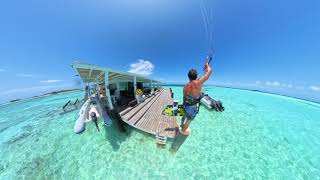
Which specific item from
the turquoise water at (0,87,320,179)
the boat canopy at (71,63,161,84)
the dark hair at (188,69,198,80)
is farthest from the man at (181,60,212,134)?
the boat canopy at (71,63,161,84)

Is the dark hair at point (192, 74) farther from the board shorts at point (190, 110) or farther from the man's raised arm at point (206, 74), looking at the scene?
the board shorts at point (190, 110)

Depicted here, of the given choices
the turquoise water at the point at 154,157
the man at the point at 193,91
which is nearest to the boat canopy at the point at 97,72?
the turquoise water at the point at 154,157

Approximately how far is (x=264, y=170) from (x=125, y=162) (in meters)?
5.92

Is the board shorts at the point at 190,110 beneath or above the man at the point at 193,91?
beneath

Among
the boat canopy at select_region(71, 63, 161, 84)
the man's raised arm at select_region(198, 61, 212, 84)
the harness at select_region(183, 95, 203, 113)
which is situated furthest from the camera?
the boat canopy at select_region(71, 63, 161, 84)

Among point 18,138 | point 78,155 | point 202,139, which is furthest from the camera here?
point 18,138

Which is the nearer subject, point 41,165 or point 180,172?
point 180,172

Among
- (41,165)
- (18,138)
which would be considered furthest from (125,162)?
(18,138)

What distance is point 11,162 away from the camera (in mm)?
5051

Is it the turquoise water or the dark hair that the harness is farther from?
the turquoise water

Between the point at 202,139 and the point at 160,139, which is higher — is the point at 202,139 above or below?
below

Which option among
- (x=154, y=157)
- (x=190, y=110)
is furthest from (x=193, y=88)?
(x=154, y=157)

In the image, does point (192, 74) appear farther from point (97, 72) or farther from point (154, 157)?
point (97, 72)

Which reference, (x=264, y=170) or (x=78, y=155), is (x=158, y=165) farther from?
(x=264, y=170)
